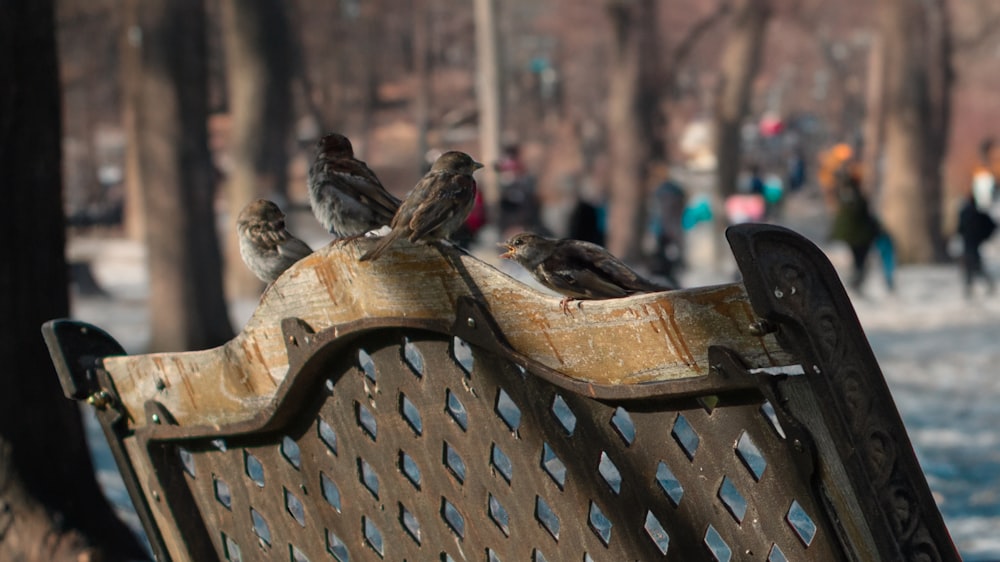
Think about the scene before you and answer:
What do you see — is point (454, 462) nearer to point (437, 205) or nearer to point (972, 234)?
point (437, 205)

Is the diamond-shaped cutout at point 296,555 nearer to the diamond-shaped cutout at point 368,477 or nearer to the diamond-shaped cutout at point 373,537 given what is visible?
the diamond-shaped cutout at point 373,537

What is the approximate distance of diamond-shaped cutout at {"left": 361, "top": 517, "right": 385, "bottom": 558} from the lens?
322 centimetres

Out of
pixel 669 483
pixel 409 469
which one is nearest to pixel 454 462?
pixel 409 469

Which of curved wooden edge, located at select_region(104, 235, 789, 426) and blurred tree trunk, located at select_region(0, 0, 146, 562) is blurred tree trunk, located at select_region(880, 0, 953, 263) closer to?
blurred tree trunk, located at select_region(0, 0, 146, 562)

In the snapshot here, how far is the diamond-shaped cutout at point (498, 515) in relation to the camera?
9.70ft

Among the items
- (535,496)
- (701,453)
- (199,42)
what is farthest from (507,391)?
(199,42)

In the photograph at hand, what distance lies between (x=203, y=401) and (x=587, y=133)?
61819mm

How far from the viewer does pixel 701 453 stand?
8.31 ft

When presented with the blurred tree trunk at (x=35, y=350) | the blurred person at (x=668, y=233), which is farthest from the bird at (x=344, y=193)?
the blurred person at (x=668, y=233)

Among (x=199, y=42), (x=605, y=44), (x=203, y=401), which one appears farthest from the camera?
(x=605, y=44)

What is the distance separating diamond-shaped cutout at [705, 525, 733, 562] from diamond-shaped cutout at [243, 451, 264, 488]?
1.14 metres

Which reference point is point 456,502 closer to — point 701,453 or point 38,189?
point 701,453

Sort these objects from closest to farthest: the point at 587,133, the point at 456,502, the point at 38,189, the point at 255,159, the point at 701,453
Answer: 1. the point at 701,453
2. the point at 456,502
3. the point at 38,189
4. the point at 255,159
5. the point at 587,133

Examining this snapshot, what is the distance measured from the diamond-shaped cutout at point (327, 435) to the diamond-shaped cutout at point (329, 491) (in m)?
0.07
